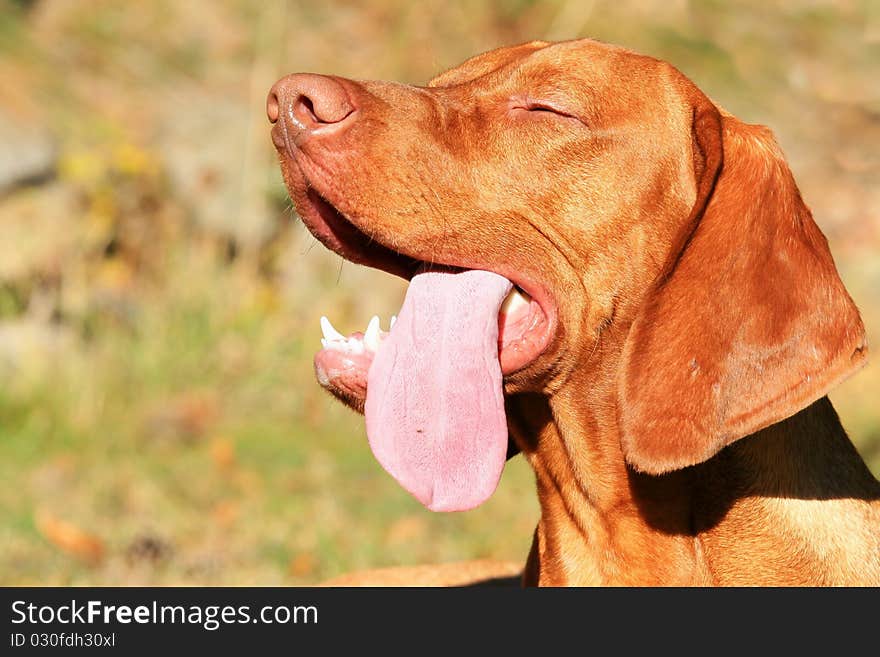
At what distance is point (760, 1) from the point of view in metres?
10.7

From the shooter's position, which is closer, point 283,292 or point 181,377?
point 181,377

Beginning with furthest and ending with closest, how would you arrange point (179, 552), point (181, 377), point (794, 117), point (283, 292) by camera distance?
1. point (794, 117)
2. point (283, 292)
3. point (181, 377)
4. point (179, 552)

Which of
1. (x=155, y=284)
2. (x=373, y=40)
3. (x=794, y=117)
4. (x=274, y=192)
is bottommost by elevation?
(x=155, y=284)

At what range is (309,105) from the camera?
318 centimetres

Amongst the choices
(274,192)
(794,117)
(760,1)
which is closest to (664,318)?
(274,192)

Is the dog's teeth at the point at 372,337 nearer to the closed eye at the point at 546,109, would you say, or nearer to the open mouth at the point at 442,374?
the open mouth at the point at 442,374

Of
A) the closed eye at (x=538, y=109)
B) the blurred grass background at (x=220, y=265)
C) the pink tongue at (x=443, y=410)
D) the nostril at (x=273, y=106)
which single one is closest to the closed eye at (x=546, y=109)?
the closed eye at (x=538, y=109)

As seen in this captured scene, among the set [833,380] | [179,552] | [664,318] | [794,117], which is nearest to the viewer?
[833,380]

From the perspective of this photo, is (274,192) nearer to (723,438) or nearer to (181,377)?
(181,377)

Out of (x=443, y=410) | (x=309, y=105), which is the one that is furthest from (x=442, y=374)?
(x=309, y=105)

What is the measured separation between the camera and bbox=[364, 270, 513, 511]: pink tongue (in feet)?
10.7

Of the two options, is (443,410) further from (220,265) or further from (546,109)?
(220,265)

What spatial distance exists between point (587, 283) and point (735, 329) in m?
0.42
